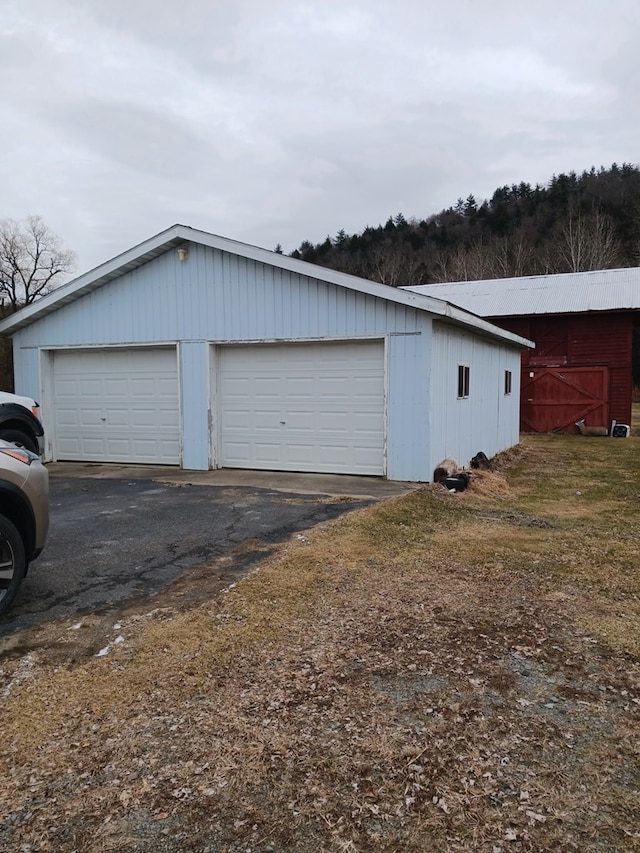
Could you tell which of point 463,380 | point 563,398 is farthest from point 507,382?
point 563,398

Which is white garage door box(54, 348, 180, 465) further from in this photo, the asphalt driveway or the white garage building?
the asphalt driveway

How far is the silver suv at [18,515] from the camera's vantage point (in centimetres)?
371

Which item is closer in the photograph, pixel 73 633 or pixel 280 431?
pixel 73 633

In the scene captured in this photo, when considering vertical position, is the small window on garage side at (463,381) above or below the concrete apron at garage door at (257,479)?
above

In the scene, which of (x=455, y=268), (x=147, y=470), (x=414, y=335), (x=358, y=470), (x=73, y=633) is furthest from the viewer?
(x=455, y=268)

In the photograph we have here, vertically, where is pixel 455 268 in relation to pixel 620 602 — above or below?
above

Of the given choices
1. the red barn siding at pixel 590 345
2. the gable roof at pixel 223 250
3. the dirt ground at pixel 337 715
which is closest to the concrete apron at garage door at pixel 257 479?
the gable roof at pixel 223 250

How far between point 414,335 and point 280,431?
2859 mm

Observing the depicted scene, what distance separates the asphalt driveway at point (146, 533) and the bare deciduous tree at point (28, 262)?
29.6 metres

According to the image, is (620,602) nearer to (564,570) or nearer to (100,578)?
(564,570)

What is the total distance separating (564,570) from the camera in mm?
4949

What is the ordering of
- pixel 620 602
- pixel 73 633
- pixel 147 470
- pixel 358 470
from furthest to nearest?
pixel 147 470 < pixel 358 470 < pixel 620 602 < pixel 73 633

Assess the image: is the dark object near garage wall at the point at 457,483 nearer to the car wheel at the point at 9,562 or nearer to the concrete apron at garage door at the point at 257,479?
the concrete apron at garage door at the point at 257,479

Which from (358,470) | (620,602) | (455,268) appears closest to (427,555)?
(620,602)
